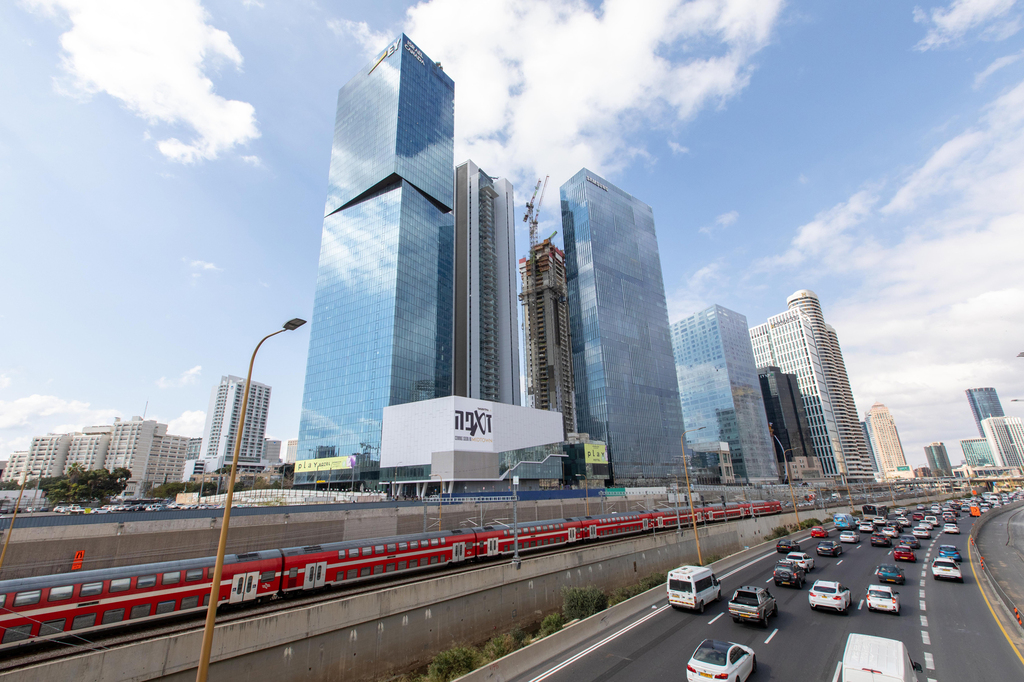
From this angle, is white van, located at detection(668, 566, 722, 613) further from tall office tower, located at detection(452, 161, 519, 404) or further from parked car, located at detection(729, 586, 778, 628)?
tall office tower, located at detection(452, 161, 519, 404)

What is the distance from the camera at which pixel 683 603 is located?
2470 centimetres

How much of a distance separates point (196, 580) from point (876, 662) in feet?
89.5

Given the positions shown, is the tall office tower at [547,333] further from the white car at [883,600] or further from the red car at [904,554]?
the white car at [883,600]

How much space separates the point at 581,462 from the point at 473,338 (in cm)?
4817

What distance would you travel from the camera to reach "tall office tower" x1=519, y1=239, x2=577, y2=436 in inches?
5915

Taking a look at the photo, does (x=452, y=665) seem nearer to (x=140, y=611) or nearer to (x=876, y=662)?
(x=140, y=611)

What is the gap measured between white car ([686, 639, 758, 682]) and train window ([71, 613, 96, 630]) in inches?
949

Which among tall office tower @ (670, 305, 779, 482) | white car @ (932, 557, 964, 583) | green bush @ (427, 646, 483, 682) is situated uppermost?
tall office tower @ (670, 305, 779, 482)

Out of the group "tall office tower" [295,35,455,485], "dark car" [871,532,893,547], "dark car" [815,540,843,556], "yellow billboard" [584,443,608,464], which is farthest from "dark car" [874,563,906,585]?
"yellow billboard" [584,443,608,464]

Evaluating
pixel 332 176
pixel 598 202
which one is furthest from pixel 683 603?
pixel 598 202

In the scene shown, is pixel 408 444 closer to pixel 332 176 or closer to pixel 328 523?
pixel 328 523

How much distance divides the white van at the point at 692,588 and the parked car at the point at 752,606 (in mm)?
2100

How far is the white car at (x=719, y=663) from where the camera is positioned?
14.6 m

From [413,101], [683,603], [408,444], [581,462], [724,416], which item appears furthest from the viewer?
[724,416]
